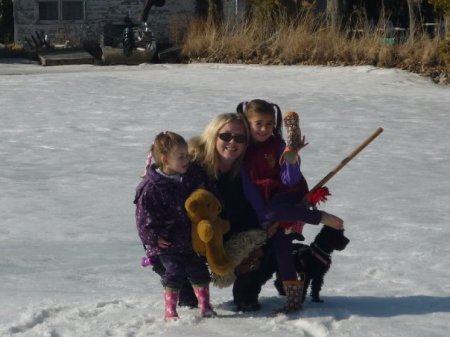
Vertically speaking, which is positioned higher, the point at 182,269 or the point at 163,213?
the point at 163,213

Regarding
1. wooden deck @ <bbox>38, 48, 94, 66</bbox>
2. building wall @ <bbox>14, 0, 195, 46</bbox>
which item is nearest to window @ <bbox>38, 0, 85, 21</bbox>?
building wall @ <bbox>14, 0, 195, 46</bbox>

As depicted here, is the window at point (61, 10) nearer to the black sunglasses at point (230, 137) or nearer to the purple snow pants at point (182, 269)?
the black sunglasses at point (230, 137)

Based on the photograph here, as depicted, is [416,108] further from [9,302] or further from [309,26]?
[9,302]

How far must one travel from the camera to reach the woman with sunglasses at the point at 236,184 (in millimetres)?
5277

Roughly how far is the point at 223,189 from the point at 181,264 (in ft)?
1.49

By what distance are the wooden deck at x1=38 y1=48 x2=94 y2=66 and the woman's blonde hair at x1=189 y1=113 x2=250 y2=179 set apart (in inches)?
769

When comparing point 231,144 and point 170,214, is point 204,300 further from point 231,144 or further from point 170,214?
point 231,144

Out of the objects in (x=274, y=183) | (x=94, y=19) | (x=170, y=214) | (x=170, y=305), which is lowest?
(x=94, y=19)

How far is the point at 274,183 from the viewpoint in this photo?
5281mm

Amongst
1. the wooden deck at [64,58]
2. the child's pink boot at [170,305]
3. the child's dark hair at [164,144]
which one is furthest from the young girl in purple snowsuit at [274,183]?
the wooden deck at [64,58]

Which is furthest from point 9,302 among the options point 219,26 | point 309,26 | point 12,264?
point 219,26

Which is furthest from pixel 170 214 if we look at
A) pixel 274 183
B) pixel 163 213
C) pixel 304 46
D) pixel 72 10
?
pixel 72 10

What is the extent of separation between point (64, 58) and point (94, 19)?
220 inches

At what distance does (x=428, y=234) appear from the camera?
7359 mm
